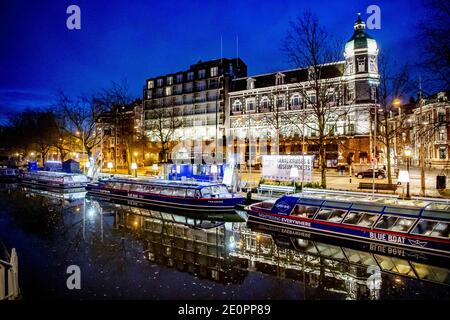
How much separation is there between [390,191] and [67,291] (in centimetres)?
2781

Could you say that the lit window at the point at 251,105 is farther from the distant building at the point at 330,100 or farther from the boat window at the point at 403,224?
the boat window at the point at 403,224

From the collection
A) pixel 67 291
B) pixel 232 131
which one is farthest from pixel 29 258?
pixel 232 131

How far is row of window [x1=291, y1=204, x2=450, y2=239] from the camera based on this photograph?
46.4ft

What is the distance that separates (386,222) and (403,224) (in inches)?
30.2

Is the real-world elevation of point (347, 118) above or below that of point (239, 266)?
above

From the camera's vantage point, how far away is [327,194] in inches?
776

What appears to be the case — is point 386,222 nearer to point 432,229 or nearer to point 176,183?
point 432,229

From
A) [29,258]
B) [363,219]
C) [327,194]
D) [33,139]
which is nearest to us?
[29,258]

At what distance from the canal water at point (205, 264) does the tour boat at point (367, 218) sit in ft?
2.23

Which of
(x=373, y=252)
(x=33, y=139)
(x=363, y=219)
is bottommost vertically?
(x=373, y=252)

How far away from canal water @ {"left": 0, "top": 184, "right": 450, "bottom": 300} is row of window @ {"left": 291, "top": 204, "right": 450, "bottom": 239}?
1235mm

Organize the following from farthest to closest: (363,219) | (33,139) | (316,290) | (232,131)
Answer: (232,131) < (33,139) < (363,219) < (316,290)

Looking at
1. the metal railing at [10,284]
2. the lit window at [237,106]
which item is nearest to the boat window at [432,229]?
the metal railing at [10,284]
